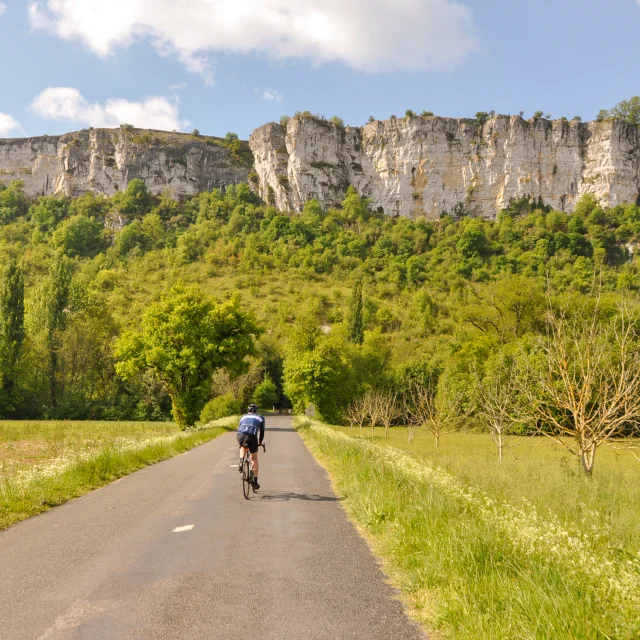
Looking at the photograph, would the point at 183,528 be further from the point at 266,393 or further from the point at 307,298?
the point at 307,298

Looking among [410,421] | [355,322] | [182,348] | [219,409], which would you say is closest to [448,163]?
[355,322]

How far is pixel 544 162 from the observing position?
429 ft

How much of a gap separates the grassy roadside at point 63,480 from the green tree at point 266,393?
194 feet

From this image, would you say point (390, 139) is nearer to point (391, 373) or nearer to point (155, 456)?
point (391, 373)

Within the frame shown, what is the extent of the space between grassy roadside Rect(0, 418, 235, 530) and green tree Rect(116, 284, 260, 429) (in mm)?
13612

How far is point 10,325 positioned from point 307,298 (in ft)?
176

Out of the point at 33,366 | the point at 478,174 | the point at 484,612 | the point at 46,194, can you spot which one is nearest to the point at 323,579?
the point at 484,612

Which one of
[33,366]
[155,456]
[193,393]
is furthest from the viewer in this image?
[33,366]

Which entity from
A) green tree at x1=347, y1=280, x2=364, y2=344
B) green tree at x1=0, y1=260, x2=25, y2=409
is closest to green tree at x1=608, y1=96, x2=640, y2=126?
green tree at x1=347, y1=280, x2=364, y2=344

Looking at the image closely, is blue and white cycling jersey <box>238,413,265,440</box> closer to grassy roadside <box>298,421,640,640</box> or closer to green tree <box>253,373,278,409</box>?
grassy roadside <box>298,421,640,640</box>

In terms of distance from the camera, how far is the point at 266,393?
78188 millimetres

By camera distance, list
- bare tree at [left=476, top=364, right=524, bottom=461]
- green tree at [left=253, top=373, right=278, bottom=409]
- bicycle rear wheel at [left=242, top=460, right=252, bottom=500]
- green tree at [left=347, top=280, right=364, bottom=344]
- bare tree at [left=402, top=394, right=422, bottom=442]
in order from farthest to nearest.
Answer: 1. green tree at [left=347, top=280, right=364, bottom=344]
2. green tree at [left=253, top=373, right=278, bottom=409]
3. bare tree at [left=402, top=394, right=422, bottom=442]
4. bare tree at [left=476, top=364, right=524, bottom=461]
5. bicycle rear wheel at [left=242, top=460, right=252, bottom=500]

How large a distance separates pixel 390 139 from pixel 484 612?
148651mm

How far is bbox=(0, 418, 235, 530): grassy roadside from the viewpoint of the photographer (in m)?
8.55
